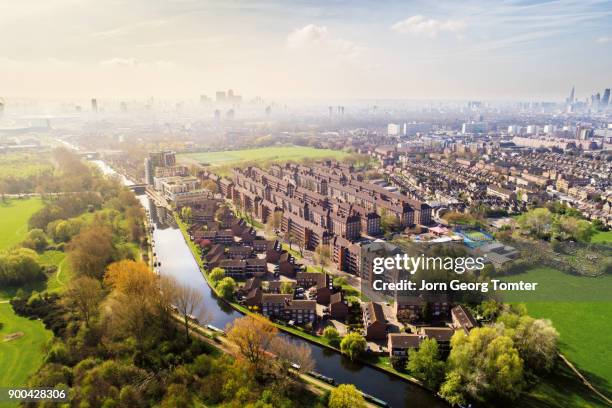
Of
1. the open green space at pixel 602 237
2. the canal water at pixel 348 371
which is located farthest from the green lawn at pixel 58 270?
the open green space at pixel 602 237

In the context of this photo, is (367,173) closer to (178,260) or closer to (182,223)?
(182,223)

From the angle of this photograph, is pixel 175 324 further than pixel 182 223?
No

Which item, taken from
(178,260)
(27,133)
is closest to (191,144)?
(27,133)

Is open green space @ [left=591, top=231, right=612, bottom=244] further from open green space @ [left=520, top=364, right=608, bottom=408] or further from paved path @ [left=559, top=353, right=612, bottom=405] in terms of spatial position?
open green space @ [left=520, top=364, right=608, bottom=408]

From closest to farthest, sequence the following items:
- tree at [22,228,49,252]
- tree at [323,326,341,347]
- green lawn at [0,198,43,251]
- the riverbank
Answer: the riverbank < tree at [323,326,341,347] < tree at [22,228,49,252] < green lawn at [0,198,43,251]

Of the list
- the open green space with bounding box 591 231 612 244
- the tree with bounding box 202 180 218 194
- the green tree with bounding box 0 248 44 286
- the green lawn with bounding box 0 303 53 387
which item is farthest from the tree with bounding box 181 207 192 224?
the open green space with bounding box 591 231 612 244

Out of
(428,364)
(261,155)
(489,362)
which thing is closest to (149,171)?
(261,155)
